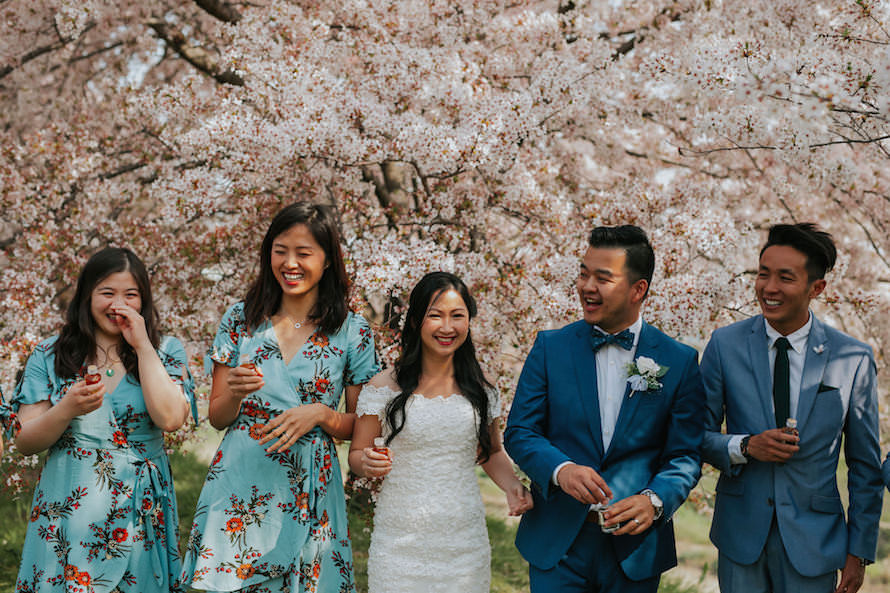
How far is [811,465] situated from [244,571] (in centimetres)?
211

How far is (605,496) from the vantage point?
2395mm

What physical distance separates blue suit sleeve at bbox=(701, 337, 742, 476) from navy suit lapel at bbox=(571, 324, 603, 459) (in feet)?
1.53

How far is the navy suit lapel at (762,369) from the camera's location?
272cm

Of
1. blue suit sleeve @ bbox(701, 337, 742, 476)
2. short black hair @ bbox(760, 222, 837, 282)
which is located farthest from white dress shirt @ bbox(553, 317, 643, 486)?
short black hair @ bbox(760, 222, 837, 282)

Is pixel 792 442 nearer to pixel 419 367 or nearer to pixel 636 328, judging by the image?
pixel 636 328

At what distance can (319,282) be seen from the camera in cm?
306

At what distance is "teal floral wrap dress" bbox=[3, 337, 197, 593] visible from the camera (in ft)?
9.07

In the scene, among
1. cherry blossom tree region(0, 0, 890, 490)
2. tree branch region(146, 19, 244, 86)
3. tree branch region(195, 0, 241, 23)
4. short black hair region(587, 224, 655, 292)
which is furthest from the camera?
tree branch region(146, 19, 244, 86)

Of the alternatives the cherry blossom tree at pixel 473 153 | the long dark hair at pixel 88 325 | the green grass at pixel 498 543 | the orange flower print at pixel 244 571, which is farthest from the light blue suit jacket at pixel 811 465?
the green grass at pixel 498 543

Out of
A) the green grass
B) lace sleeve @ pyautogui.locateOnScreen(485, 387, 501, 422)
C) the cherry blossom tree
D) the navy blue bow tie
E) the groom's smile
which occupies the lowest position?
the green grass

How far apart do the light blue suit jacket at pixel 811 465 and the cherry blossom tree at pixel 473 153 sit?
1.07 m

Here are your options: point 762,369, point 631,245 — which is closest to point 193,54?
point 631,245

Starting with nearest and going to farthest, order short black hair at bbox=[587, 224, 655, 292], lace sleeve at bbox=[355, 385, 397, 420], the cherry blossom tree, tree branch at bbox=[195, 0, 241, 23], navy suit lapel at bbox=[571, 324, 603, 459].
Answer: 1. navy suit lapel at bbox=[571, 324, 603, 459]
2. short black hair at bbox=[587, 224, 655, 292]
3. lace sleeve at bbox=[355, 385, 397, 420]
4. the cherry blossom tree
5. tree branch at bbox=[195, 0, 241, 23]

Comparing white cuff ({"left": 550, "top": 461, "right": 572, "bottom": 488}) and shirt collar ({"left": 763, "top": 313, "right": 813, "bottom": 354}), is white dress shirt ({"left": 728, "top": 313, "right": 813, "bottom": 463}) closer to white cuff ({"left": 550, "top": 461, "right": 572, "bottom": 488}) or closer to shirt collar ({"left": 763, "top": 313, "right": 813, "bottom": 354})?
shirt collar ({"left": 763, "top": 313, "right": 813, "bottom": 354})
